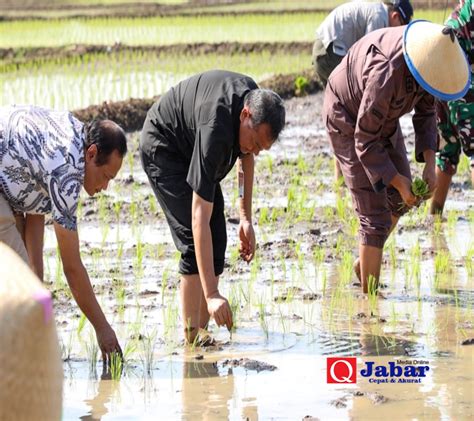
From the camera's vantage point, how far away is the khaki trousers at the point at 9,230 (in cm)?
331

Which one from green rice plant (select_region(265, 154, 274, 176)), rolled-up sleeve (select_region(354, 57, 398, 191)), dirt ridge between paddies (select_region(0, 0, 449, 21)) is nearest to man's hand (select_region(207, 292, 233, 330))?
rolled-up sleeve (select_region(354, 57, 398, 191))

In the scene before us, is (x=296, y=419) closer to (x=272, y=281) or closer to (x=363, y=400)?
(x=363, y=400)

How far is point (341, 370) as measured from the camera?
3744mm

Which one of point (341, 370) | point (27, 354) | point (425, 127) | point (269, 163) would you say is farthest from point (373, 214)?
point (27, 354)

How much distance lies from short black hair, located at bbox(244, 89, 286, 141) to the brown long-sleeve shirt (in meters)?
0.77

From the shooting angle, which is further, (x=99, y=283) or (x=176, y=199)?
(x=99, y=283)

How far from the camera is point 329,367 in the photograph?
377cm

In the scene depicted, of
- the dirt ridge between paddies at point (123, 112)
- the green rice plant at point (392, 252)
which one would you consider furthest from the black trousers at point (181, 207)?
the dirt ridge between paddies at point (123, 112)

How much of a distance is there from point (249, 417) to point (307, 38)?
1064cm

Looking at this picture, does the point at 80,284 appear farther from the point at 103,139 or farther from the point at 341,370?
the point at 341,370

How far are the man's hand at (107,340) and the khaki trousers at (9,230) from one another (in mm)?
379

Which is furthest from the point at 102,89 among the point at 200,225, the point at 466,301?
the point at 200,225

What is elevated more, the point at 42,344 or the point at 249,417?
the point at 42,344

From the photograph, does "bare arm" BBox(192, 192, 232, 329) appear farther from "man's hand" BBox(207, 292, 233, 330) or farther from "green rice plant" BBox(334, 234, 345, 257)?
"green rice plant" BBox(334, 234, 345, 257)
